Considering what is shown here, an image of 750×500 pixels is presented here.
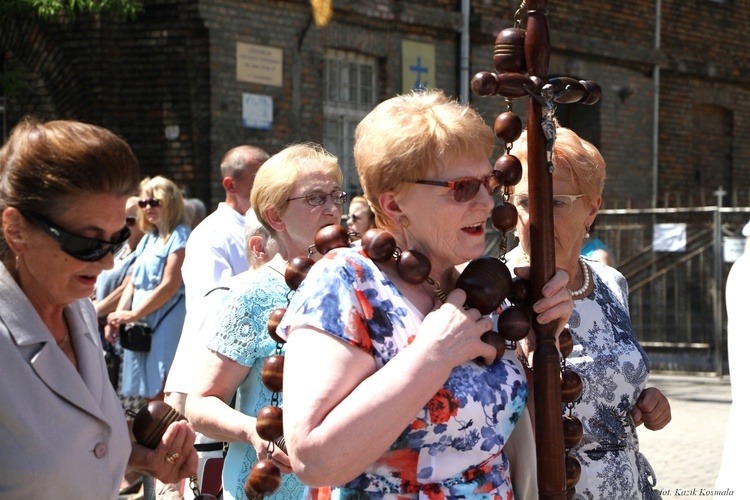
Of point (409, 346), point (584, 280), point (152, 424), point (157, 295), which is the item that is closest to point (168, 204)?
point (157, 295)

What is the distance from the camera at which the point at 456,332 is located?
232 cm

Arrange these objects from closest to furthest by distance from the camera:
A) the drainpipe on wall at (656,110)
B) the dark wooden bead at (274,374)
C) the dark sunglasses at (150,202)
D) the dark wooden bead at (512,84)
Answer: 1. the dark wooden bead at (512,84)
2. the dark wooden bead at (274,374)
3. the dark sunglasses at (150,202)
4. the drainpipe on wall at (656,110)

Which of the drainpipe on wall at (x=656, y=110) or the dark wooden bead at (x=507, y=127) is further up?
the drainpipe on wall at (x=656, y=110)

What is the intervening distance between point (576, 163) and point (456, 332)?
126 cm

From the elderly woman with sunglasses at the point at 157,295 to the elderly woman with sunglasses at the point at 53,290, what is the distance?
490 cm

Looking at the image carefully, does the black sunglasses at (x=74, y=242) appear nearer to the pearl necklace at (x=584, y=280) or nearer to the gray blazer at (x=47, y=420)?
the gray blazer at (x=47, y=420)

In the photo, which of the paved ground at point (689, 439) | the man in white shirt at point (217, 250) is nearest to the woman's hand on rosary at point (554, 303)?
the man in white shirt at point (217, 250)

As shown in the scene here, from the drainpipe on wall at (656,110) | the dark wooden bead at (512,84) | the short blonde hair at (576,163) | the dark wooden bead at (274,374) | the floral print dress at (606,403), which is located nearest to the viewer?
the dark wooden bead at (512,84)

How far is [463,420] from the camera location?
7.64ft

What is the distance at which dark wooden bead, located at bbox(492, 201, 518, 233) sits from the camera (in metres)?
2.58

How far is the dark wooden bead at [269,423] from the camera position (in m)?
2.77

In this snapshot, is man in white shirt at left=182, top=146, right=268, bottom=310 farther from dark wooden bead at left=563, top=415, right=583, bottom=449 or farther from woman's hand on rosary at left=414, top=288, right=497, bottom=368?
woman's hand on rosary at left=414, top=288, right=497, bottom=368

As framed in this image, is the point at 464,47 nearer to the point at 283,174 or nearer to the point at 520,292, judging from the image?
the point at 283,174

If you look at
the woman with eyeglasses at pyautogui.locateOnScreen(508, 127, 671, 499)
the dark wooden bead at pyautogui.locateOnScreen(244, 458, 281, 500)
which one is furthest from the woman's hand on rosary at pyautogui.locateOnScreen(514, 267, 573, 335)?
the dark wooden bead at pyautogui.locateOnScreen(244, 458, 281, 500)
